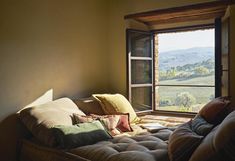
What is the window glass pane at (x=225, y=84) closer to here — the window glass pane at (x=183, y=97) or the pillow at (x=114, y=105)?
the window glass pane at (x=183, y=97)

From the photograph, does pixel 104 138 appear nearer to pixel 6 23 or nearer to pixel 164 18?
pixel 6 23

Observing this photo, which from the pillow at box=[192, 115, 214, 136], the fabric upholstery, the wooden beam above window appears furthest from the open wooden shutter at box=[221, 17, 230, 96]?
the fabric upholstery

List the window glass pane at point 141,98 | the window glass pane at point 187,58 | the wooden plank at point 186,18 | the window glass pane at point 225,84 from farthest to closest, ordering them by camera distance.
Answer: the window glass pane at point 141,98 < the window glass pane at point 187,58 < the wooden plank at point 186,18 < the window glass pane at point 225,84

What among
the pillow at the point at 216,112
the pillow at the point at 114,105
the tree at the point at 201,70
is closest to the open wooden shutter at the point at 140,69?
the pillow at the point at 114,105

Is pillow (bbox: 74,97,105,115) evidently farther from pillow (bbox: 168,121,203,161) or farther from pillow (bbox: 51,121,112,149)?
pillow (bbox: 168,121,203,161)

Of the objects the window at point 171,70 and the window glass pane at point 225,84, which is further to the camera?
the window at point 171,70

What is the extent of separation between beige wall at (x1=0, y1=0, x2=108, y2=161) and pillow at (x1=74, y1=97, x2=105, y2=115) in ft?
0.86

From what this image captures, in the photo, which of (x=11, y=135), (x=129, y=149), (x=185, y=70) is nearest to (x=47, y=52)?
(x=11, y=135)

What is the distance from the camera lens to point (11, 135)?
3084mm

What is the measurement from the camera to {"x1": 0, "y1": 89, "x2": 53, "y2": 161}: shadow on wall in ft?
9.88

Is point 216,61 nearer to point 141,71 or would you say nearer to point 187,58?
point 187,58

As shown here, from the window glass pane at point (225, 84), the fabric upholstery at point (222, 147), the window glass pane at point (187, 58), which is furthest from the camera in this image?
the window glass pane at point (187, 58)

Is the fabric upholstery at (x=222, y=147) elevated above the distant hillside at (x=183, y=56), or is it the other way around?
the distant hillside at (x=183, y=56)

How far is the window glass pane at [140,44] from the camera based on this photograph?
154 inches
